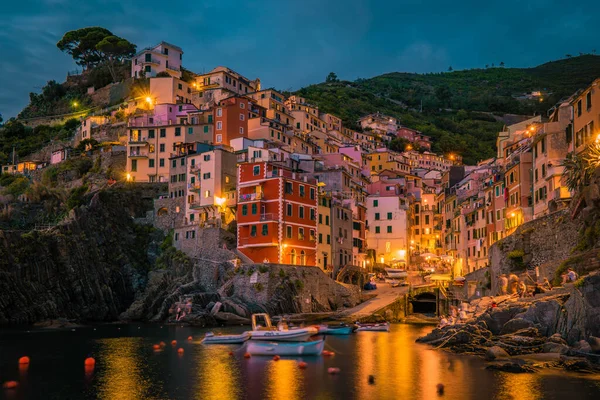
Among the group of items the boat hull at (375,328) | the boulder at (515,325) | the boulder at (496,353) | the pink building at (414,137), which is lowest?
the boat hull at (375,328)

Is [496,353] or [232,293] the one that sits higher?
[232,293]

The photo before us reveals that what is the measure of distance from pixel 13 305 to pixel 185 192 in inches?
1087

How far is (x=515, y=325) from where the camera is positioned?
36.9 metres

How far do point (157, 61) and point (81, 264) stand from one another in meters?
60.3

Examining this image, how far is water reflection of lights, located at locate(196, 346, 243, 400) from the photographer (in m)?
28.9

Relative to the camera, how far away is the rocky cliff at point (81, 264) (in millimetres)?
66875

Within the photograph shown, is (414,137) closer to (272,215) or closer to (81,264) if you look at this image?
(272,215)

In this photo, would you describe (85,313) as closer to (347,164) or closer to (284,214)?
(284,214)

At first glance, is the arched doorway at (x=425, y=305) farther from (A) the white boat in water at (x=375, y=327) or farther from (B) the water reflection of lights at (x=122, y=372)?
(B) the water reflection of lights at (x=122, y=372)

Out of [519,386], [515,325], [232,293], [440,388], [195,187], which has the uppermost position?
[195,187]

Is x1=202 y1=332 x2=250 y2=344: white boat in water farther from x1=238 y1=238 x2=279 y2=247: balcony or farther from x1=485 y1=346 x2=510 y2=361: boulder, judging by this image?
x1=238 y1=238 x2=279 y2=247: balcony

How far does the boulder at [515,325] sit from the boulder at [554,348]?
2438 millimetres

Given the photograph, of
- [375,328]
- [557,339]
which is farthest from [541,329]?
[375,328]

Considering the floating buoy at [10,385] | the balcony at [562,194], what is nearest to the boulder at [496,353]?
the balcony at [562,194]
